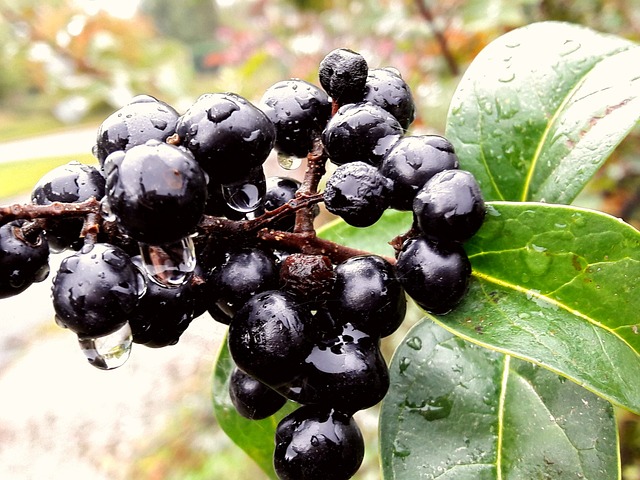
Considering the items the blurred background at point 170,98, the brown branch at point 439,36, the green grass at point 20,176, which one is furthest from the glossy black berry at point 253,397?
the green grass at point 20,176

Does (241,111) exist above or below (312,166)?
above

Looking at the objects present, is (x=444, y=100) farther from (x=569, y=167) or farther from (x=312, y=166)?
(x=312, y=166)

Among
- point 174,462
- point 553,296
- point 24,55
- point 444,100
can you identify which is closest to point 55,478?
point 174,462

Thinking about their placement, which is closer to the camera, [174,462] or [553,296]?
[553,296]

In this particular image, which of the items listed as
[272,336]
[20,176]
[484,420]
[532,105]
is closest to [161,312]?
[272,336]

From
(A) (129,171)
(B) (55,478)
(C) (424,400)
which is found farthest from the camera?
(B) (55,478)

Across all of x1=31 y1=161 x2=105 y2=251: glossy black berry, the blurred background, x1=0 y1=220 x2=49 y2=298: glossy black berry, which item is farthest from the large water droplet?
the blurred background

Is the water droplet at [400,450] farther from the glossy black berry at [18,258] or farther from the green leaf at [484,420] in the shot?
the glossy black berry at [18,258]
